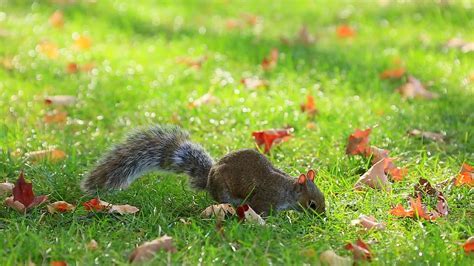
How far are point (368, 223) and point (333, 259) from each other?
0.44 meters

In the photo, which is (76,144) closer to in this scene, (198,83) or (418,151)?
(198,83)

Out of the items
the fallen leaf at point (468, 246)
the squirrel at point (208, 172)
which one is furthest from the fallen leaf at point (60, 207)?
the fallen leaf at point (468, 246)

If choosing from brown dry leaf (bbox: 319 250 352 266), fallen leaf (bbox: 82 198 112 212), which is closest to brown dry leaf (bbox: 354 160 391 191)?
brown dry leaf (bbox: 319 250 352 266)

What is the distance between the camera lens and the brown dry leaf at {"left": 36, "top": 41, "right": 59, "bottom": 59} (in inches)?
248

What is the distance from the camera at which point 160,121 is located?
16.6 ft

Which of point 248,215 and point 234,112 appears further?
point 234,112

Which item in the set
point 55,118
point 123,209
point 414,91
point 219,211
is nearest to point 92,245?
point 123,209

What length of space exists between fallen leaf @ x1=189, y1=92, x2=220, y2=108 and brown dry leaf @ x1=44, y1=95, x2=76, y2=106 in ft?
2.41

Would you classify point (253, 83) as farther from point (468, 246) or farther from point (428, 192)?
point (468, 246)

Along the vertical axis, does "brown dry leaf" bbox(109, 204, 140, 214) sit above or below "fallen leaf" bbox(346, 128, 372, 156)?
above

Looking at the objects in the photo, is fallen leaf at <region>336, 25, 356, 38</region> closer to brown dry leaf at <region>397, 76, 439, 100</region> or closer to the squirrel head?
brown dry leaf at <region>397, 76, 439, 100</region>

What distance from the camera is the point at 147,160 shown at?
12.6 ft

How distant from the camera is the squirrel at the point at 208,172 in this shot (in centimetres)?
364

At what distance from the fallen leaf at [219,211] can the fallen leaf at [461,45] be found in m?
3.32
